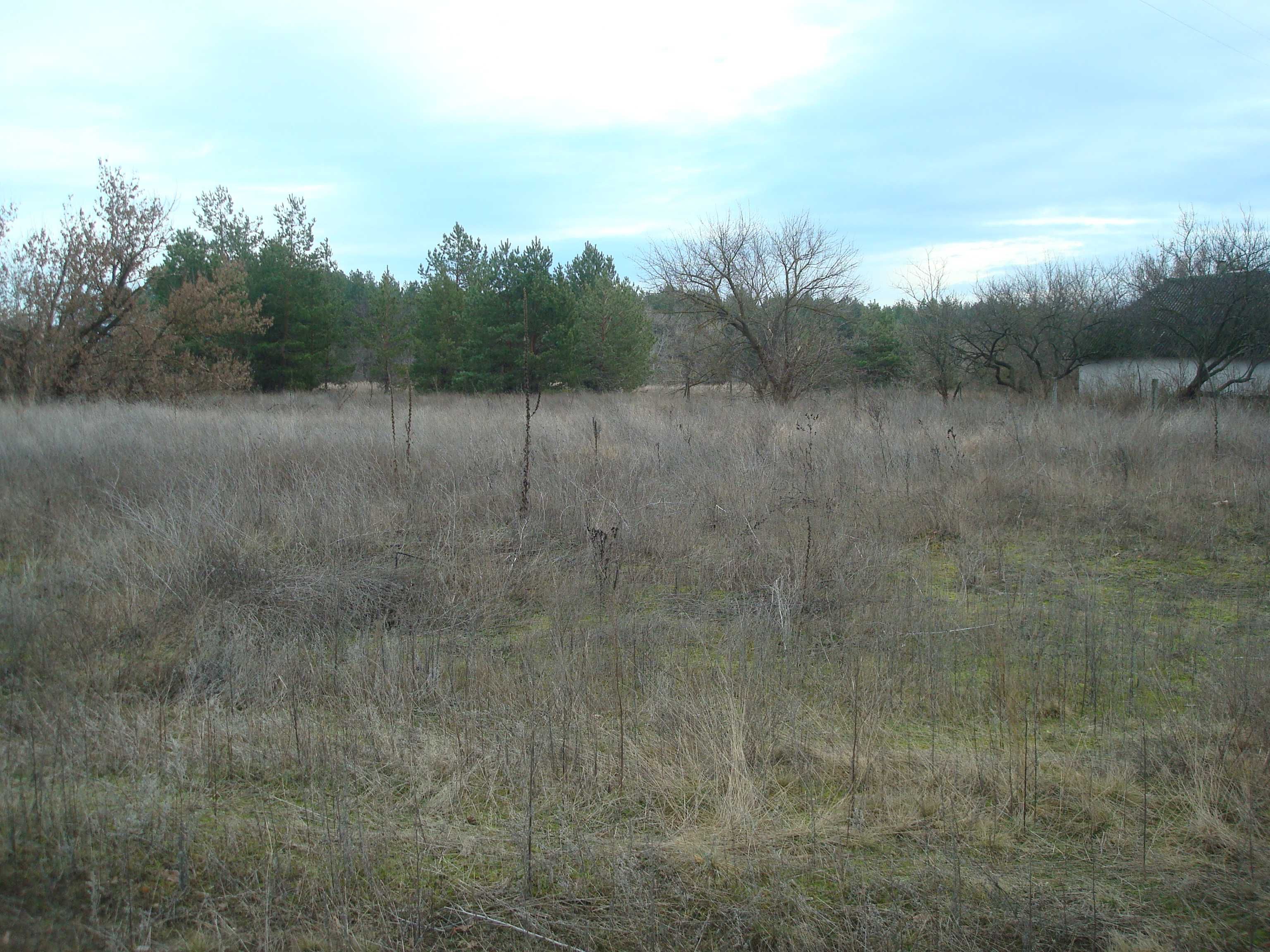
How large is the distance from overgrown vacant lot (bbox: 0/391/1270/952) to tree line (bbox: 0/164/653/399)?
7.96 m

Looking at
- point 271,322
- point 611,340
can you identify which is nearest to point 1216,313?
point 611,340

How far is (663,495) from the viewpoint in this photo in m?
7.58

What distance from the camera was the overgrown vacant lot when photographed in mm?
2229

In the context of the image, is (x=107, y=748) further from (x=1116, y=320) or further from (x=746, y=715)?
(x=1116, y=320)

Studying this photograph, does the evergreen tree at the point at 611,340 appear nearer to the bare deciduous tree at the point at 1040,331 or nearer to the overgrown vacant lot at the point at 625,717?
the bare deciduous tree at the point at 1040,331

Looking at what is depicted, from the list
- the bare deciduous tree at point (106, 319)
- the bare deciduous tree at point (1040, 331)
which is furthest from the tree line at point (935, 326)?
the bare deciduous tree at point (106, 319)

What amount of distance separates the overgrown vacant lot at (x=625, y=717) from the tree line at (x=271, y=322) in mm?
7963

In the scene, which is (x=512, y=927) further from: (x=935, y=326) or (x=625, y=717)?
(x=935, y=326)

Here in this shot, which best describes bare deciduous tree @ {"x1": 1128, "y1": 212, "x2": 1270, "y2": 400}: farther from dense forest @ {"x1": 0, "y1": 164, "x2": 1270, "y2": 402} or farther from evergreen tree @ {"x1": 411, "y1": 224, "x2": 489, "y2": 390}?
evergreen tree @ {"x1": 411, "y1": 224, "x2": 489, "y2": 390}

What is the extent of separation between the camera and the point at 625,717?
3404 millimetres

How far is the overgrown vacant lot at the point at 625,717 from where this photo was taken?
223cm

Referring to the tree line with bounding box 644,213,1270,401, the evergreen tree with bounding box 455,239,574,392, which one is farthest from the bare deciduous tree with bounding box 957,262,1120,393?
the evergreen tree with bounding box 455,239,574,392

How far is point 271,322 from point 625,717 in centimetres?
2500

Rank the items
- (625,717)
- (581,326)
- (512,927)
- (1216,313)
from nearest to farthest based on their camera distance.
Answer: (512,927)
(625,717)
(1216,313)
(581,326)
